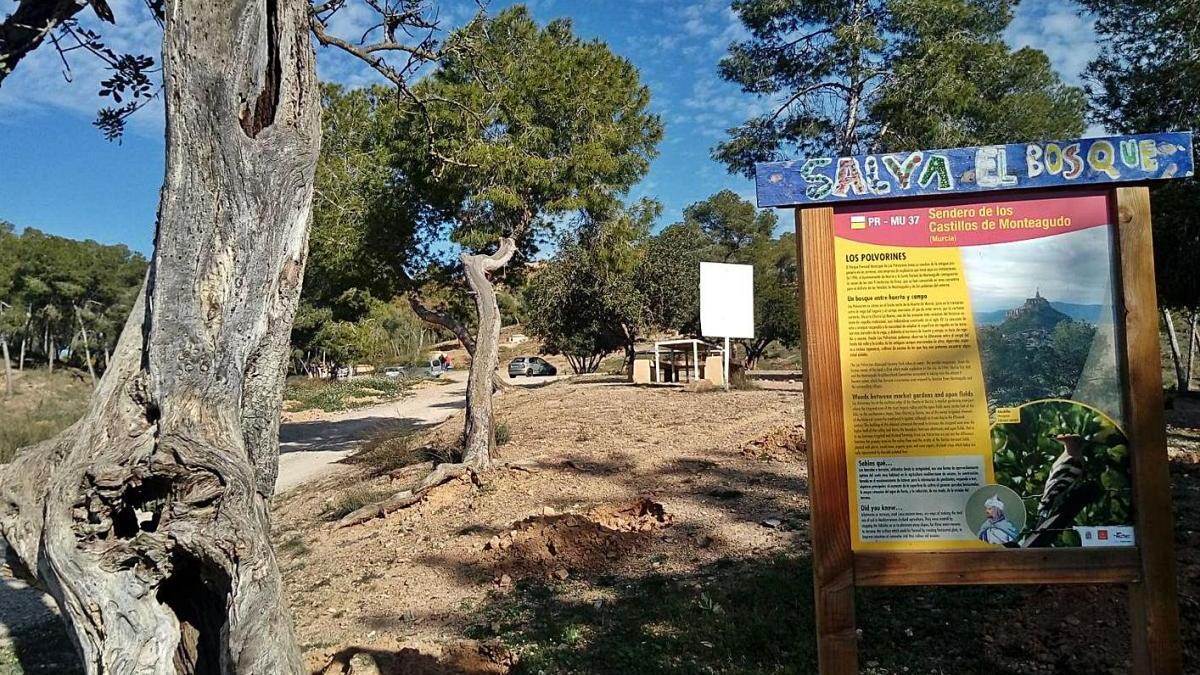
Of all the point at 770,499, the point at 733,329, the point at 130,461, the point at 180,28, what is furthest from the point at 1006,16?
the point at 130,461

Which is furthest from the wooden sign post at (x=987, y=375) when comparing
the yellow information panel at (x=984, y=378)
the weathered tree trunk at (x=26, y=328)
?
the weathered tree trunk at (x=26, y=328)

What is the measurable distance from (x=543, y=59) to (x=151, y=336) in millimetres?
7966

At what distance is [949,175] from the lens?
2.48 m

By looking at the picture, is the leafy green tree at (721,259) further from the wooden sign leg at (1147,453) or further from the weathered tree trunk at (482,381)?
the wooden sign leg at (1147,453)

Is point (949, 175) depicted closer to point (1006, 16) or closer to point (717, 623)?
point (717, 623)

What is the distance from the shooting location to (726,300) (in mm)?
15781

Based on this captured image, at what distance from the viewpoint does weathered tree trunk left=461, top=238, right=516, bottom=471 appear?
8797 millimetres

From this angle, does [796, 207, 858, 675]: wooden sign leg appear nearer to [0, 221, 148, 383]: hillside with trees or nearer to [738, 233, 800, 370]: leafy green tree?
[738, 233, 800, 370]: leafy green tree

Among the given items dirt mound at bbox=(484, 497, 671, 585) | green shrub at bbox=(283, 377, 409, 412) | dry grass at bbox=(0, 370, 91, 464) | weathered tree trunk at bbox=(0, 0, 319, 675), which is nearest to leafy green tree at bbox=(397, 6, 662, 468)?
dirt mound at bbox=(484, 497, 671, 585)

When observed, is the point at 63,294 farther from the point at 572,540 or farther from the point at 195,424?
the point at 195,424

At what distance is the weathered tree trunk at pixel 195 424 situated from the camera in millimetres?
2820

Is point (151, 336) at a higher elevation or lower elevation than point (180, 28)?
lower

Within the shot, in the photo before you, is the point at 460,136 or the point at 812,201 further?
the point at 460,136

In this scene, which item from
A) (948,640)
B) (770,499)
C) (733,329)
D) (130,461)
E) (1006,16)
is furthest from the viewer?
(733,329)
